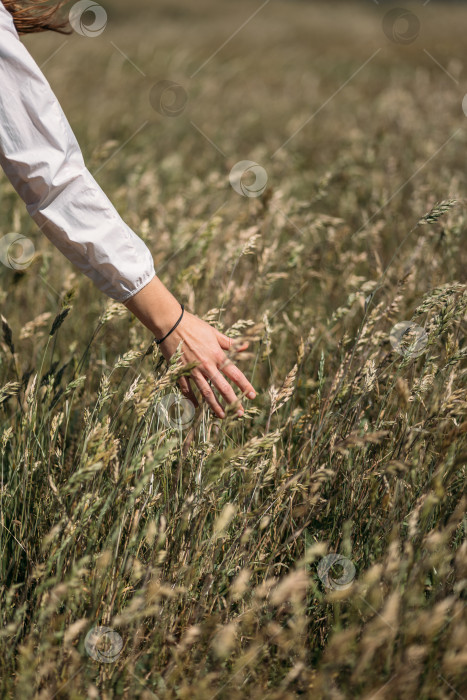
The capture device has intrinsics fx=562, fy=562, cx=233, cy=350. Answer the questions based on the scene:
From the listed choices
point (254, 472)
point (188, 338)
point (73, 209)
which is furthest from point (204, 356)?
point (73, 209)

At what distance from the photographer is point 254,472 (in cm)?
138

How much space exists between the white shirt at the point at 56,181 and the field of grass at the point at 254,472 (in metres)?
0.26

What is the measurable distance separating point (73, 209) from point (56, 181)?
72 millimetres

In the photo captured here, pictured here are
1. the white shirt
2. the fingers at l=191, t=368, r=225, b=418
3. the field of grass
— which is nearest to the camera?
the field of grass

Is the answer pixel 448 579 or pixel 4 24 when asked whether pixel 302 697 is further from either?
pixel 4 24

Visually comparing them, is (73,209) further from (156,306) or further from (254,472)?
(254,472)

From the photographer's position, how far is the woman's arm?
1.28m

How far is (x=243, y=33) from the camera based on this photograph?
15000 mm

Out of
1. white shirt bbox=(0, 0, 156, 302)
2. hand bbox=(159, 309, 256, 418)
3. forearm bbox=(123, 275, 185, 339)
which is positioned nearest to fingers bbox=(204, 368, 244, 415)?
hand bbox=(159, 309, 256, 418)

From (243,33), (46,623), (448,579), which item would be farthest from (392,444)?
(243,33)

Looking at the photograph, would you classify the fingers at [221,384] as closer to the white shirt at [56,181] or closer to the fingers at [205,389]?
the fingers at [205,389]

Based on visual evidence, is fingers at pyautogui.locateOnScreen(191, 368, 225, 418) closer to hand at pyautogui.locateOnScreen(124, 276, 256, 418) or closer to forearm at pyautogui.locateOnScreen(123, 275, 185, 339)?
hand at pyautogui.locateOnScreen(124, 276, 256, 418)

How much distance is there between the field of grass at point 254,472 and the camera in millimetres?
1140

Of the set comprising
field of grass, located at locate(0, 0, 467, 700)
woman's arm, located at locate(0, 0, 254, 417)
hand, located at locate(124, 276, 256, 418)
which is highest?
woman's arm, located at locate(0, 0, 254, 417)
